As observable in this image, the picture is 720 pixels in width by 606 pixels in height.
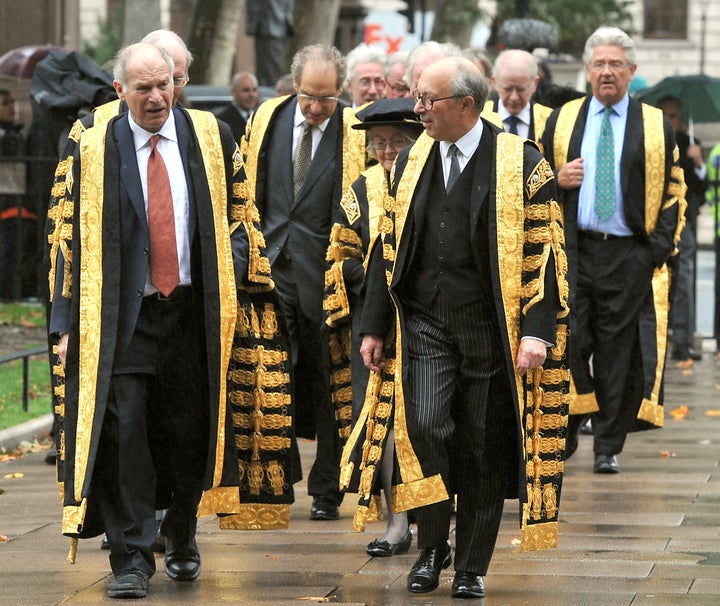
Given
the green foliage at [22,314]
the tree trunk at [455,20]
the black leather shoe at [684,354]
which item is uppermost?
the tree trunk at [455,20]

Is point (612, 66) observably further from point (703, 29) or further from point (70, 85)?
point (703, 29)

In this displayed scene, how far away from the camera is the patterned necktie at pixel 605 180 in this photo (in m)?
9.67

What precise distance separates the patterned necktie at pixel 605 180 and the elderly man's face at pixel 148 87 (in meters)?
3.48

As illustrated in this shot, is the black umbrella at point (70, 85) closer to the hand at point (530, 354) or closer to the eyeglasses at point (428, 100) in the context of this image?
the eyeglasses at point (428, 100)

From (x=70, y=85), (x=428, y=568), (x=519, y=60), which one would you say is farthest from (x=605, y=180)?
(x=428, y=568)

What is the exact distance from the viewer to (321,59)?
28.0 feet

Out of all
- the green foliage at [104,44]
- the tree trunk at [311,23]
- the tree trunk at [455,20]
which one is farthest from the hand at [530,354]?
the green foliage at [104,44]

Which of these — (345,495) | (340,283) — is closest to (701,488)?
(345,495)

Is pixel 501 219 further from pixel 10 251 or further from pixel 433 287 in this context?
pixel 10 251

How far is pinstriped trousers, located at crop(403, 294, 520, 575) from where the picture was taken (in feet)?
21.8

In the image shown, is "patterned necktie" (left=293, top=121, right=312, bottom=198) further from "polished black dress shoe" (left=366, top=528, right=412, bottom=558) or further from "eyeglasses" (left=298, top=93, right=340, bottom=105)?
"polished black dress shoe" (left=366, top=528, right=412, bottom=558)

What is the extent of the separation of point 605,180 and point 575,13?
31.4 meters

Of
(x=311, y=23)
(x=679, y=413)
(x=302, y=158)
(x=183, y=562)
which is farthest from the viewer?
(x=311, y=23)

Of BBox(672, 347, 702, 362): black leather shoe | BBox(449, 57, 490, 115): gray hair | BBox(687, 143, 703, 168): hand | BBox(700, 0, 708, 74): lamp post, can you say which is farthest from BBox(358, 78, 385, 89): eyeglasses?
BBox(700, 0, 708, 74): lamp post
